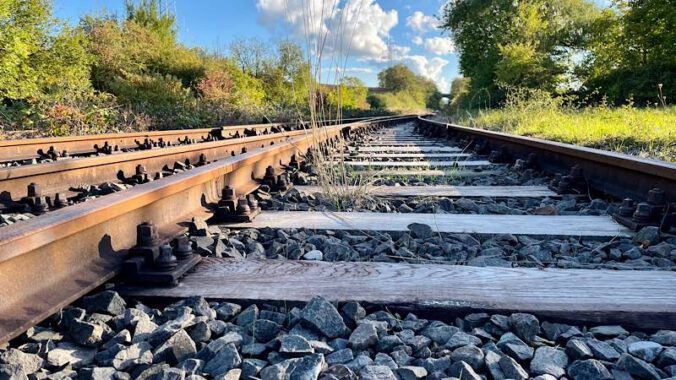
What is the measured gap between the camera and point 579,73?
96.3 feet

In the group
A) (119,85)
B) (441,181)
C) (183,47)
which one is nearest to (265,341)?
(441,181)

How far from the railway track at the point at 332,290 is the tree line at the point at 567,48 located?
15448 mm

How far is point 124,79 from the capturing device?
818 inches

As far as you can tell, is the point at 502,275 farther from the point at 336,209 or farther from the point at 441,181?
the point at 441,181

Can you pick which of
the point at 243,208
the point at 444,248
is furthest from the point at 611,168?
the point at 243,208

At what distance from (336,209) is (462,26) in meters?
36.4

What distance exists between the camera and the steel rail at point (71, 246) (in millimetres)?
1281

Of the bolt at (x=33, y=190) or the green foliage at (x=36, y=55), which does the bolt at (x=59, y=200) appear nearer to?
the bolt at (x=33, y=190)

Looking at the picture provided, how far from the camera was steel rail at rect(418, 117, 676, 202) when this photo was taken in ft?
8.92

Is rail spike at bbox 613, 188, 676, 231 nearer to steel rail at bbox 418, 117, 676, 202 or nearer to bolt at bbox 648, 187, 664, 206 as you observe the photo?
bolt at bbox 648, 187, 664, 206

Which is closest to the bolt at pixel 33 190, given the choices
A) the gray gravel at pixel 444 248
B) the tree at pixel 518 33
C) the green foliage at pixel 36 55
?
the gray gravel at pixel 444 248

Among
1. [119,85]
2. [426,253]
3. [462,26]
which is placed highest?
[462,26]

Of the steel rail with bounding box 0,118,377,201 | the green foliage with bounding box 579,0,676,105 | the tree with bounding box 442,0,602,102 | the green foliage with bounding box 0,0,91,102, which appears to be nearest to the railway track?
the steel rail with bounding box 0,118,377,201

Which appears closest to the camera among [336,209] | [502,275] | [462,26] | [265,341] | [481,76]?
[265,341]
